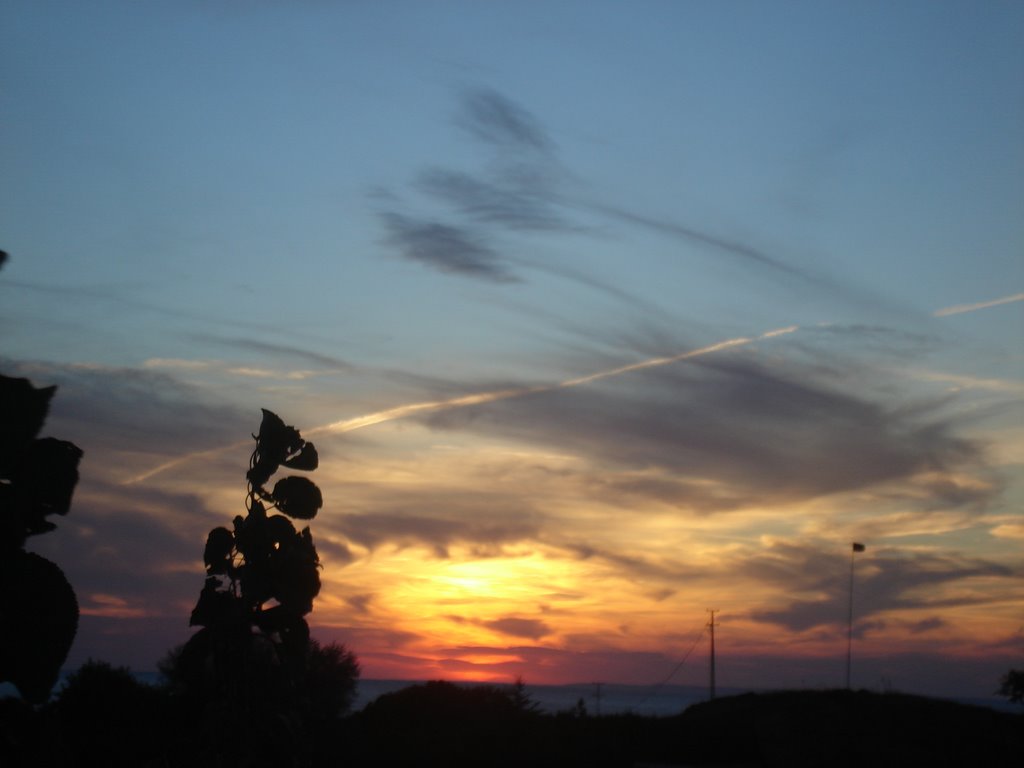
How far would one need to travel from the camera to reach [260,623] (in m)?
10.5

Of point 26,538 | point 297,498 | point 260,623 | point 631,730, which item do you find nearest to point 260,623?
point 260,623

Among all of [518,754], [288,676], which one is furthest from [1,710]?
[518,754]

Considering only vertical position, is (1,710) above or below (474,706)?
above

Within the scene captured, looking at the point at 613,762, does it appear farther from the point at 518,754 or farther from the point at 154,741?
the point at 154,741

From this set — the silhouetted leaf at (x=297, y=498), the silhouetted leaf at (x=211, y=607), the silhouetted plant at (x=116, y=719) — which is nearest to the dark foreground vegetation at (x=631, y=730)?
the silhouetted plant at (x=116, y=719)

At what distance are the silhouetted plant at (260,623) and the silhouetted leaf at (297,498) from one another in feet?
0.03

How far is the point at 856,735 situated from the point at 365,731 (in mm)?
11856

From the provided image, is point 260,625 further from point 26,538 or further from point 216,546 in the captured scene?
point 26,538

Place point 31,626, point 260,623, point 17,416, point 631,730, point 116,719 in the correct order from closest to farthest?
point 31,626, point 17,416, point 260,623, point 116,719, point 631,730

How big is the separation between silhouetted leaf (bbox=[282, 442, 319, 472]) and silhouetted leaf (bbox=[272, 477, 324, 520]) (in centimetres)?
16

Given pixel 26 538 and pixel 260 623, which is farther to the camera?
pixel 260 623

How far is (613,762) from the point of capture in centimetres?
2439

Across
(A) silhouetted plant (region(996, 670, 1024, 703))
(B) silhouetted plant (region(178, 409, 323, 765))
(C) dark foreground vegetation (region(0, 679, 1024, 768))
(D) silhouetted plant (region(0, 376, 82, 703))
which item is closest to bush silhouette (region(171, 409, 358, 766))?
(B) silhouetted plant (region(178, 409, 323, 765))

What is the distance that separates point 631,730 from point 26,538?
26125 mm
